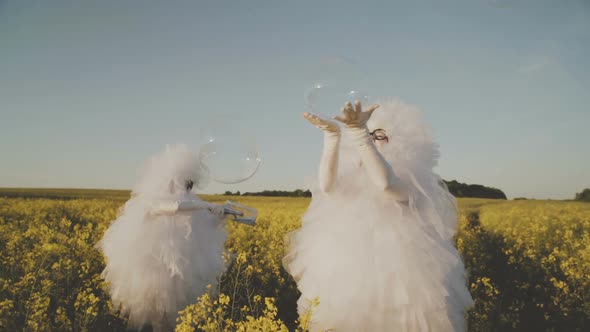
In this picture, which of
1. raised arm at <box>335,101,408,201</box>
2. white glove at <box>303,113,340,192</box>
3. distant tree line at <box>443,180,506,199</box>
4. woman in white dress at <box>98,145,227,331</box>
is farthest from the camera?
distant tree line at <box>443,180,506,199</box>

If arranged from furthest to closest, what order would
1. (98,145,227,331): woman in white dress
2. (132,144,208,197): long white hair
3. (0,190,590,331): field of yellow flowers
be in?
(132,144,208,197): long white hair
(98,145,227,331): woman in white dress
(0,190,590,331): field of yellow flowers

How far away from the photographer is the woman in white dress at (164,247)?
4.27 metres

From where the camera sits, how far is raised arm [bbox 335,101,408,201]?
7.48 feet

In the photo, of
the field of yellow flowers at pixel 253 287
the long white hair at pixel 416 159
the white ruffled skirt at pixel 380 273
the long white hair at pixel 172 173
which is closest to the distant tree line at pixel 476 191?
the field of yellow flowers at pixel 253 287

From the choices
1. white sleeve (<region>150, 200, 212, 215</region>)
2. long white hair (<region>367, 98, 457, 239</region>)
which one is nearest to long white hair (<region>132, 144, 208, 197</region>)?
white sleeve (<region>150, 200, 212, 215</region>)

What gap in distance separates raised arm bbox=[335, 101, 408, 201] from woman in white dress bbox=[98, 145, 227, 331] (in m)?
2.61

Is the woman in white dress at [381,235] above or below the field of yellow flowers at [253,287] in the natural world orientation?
above

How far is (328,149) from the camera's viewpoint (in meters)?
2.62

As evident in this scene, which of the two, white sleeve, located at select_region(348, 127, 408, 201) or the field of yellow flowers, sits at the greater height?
white sleeve, located at select_region(348, 127, 408, 201)

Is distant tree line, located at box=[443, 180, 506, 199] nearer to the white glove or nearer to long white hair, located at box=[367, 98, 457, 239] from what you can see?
long white hair, located at box=[367, 98, 457, 239]

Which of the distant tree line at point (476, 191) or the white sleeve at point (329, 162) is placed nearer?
the white sleeve at point (329, 162)

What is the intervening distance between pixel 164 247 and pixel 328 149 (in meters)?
2.54

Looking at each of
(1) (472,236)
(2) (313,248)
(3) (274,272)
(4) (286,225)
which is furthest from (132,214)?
(1) (472,236)

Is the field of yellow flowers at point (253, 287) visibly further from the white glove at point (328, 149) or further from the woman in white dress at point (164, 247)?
the white glove at point (328, 149)
